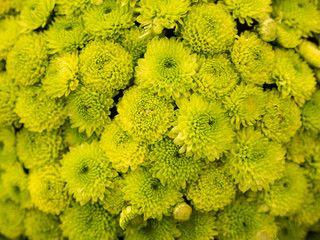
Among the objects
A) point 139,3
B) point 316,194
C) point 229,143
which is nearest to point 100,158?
point 229,143

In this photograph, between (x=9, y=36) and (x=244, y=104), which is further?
(x=9, y=36)

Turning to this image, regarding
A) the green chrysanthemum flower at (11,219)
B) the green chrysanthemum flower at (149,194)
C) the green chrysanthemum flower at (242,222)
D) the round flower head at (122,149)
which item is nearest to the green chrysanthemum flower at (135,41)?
the round flower head at (122,149)

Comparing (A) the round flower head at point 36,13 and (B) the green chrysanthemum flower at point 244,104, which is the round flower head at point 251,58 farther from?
(A) the round flower head at point 36,13

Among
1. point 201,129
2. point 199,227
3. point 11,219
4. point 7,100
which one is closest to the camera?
point 201,129

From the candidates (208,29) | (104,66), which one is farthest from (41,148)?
(208,29)

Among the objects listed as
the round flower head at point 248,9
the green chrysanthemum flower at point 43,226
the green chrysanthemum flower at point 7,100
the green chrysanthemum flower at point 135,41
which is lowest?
the green chrysanthemum flower at point 43,226

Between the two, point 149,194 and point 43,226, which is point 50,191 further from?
point 149,194
